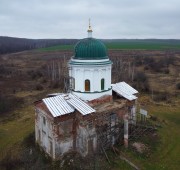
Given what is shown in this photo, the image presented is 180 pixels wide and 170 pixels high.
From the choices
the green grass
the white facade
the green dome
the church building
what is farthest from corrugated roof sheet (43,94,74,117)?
the green grass

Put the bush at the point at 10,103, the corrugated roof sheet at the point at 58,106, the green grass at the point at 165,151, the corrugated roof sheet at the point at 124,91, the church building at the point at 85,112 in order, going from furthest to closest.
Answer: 1. the bush at the point at 10,103
2. the corrugated roof sheet at the point at 124,91
3. the green grass at the point at 165,151
4. the church building at the point at 85,112
5. the corrugated roof sheet at the point at 58,106

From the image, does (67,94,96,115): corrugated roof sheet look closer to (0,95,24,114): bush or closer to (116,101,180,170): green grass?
(116,101,180,170): green grass

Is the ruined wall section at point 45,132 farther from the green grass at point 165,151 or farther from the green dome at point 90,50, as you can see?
the green grass at point 165,151

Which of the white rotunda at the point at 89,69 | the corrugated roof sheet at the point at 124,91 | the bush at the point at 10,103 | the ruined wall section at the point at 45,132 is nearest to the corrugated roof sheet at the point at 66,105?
the ruined wall section at the point at 45,132

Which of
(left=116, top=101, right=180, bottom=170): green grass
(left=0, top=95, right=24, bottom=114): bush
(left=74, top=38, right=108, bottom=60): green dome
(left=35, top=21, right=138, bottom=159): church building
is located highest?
(left=74, top=38, right=108, bottom=60): green dome

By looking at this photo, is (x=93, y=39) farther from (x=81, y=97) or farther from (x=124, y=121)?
(x=124, y=121)

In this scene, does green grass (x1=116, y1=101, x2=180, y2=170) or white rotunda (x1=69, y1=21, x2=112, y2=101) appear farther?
white rotunda (x1=69, y1=21, x2=112, y2=101)
